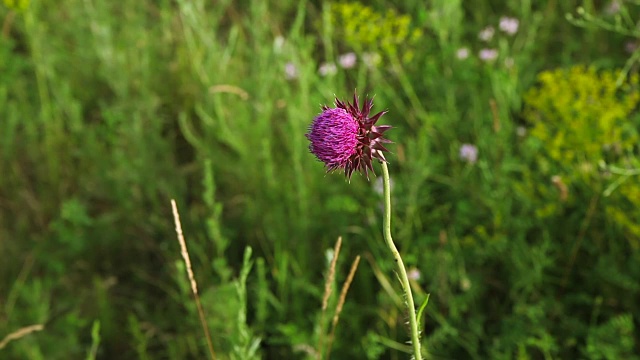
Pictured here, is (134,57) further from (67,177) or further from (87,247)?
(87,247)

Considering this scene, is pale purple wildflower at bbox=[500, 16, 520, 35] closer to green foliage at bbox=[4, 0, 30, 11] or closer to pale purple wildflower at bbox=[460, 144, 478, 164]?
pale purple wildflower at bbox=[460, 144, 478, 164]

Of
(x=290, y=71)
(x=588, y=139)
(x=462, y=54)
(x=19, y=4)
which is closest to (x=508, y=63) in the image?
(x=462, y=54)

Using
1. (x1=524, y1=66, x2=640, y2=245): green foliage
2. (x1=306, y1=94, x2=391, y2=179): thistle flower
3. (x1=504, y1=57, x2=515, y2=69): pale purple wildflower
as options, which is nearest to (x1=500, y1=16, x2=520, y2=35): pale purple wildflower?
(x1=504, y1=57, x2=515, y2=69): pale purple wildflower

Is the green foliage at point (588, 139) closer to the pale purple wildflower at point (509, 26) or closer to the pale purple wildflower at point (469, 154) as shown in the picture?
the pale purple wildflower at point (469, 154)

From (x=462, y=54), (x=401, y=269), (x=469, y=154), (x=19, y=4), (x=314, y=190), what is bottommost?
(x=314, y=190)

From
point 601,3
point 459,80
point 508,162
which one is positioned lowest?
point 508,162

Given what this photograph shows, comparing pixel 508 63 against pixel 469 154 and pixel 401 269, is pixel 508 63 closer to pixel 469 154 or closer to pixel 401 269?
pixel 469 154

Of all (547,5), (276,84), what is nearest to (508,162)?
(276,84)
